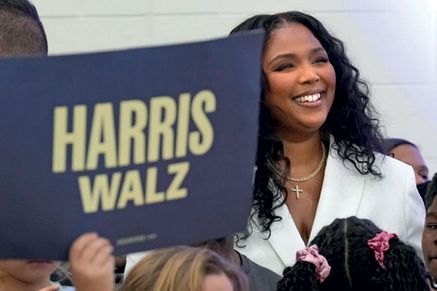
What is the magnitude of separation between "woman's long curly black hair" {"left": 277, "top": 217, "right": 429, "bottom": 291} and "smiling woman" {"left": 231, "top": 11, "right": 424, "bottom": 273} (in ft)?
1.80

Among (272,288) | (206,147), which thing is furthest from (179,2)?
(206,147)

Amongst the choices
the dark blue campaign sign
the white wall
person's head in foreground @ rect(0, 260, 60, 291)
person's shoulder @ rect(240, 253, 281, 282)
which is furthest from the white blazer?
the white wall

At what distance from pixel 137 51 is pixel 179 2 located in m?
2.98

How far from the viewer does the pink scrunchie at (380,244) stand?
7.04ft

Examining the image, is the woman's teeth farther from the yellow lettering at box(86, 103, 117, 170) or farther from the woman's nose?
the yellow lettering at box(86, 103, 117, 170)

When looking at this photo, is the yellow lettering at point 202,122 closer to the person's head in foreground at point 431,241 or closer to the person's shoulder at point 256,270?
the person's shoulder at point 256,270

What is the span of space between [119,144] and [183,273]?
1.17 ft

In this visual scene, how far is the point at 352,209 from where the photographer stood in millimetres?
2855

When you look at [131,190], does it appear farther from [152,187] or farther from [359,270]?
[359,270]

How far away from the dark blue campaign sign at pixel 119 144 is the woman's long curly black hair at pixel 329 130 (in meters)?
1.12

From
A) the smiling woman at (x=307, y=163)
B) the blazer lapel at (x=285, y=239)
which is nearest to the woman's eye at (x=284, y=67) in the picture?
the smiling woman at (x=307, y=163)

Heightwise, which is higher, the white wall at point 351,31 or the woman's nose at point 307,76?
the woman's nose at point 307,76

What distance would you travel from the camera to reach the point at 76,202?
158 cm

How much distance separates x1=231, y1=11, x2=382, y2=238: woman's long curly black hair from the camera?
9.28 feet
